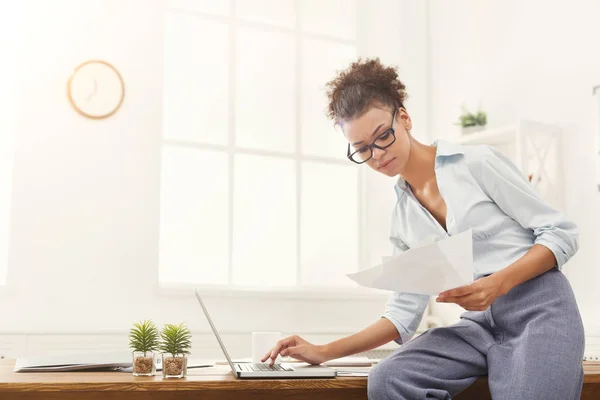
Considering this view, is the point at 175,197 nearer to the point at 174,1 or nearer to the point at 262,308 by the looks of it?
the point at 262,308

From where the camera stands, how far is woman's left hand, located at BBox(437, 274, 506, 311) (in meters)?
1.51

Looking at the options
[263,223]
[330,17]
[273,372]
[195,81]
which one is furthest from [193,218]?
[273,372]

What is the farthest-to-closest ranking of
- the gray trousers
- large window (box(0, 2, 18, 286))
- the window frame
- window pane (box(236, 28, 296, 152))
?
1. window pane (box(236, 28, 296, 152))
2. the window frame
3. large window (box(0, 2, 18, 286))
4. the gray trousers

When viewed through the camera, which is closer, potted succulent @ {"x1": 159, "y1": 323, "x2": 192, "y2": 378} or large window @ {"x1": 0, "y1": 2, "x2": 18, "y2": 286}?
potted succulent @ {"x1": 159, "y1": 323, "x2": 192, "y2": 378}

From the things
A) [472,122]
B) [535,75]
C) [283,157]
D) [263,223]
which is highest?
[535,75]

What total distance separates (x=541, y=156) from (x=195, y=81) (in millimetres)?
1844

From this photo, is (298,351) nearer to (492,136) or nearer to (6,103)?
(492,136)

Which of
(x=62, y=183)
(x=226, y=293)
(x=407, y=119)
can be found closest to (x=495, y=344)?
(x=407, y=119)

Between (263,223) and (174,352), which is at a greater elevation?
(263,223)

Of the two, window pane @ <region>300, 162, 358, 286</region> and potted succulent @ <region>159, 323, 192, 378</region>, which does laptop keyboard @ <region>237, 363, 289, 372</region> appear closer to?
potted succulent @ <region>159, 323, 192, 378</region>

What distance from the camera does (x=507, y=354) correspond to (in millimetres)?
1569

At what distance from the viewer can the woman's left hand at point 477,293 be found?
1.51 metres

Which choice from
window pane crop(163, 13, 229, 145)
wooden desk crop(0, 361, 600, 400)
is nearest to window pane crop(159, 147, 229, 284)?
window pane crop(163, 13, 229, 145)

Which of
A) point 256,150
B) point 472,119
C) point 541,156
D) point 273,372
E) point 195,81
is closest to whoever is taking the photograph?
point 273,372
